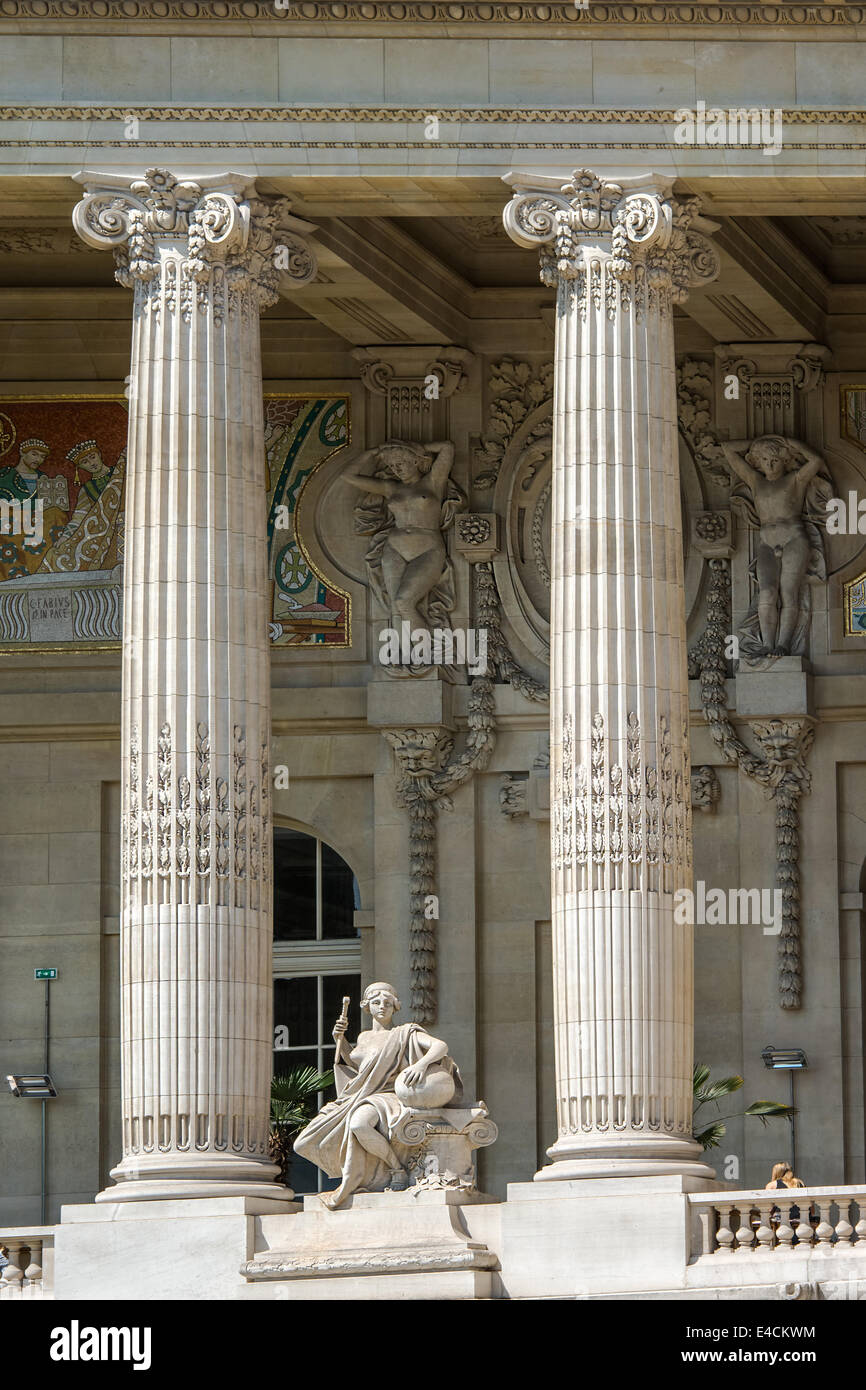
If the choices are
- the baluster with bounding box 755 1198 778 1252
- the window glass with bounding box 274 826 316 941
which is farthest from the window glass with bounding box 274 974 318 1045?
the baluster with bounding box 755 1198 778 1252

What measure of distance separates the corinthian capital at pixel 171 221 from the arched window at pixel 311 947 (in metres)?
10.9

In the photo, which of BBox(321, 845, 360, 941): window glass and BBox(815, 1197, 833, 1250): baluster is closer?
BBox(815, 1197, 833, 1250): baluster

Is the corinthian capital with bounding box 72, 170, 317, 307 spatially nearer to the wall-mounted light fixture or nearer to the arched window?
the arched window

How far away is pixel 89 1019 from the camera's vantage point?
45125 mm

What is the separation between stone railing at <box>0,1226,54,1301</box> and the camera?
35.8 metres

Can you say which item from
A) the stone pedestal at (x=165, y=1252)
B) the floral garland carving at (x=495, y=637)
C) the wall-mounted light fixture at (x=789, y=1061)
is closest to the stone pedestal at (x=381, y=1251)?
the stone pedestal at (x=165, y=1252)

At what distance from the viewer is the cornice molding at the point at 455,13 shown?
37625 mm

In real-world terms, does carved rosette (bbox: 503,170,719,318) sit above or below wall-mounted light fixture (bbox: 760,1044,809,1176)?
above

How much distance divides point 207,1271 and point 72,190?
12012 mm

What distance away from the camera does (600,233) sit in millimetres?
37406

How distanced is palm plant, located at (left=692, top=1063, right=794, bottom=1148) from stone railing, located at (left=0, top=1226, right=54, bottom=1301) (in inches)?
305

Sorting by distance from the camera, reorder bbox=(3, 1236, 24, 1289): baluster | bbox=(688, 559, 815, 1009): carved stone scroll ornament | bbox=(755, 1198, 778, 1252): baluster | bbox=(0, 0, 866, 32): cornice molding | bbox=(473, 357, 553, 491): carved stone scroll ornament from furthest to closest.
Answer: bbox=(473, 357, 553, 491): carved stone scroll ornament, bbox=(688, 559, 815, 1009): carved stone scroll ornament, bbox=(0, 0, 866, 32): cornice molding, bbox=(3, 1236, 24, 1289): baluster, bbox=(755, 1198, 778, 1252): baluster

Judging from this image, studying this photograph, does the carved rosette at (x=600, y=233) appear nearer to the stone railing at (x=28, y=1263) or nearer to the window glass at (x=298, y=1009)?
the stone railing at (x=28, y=1263)
